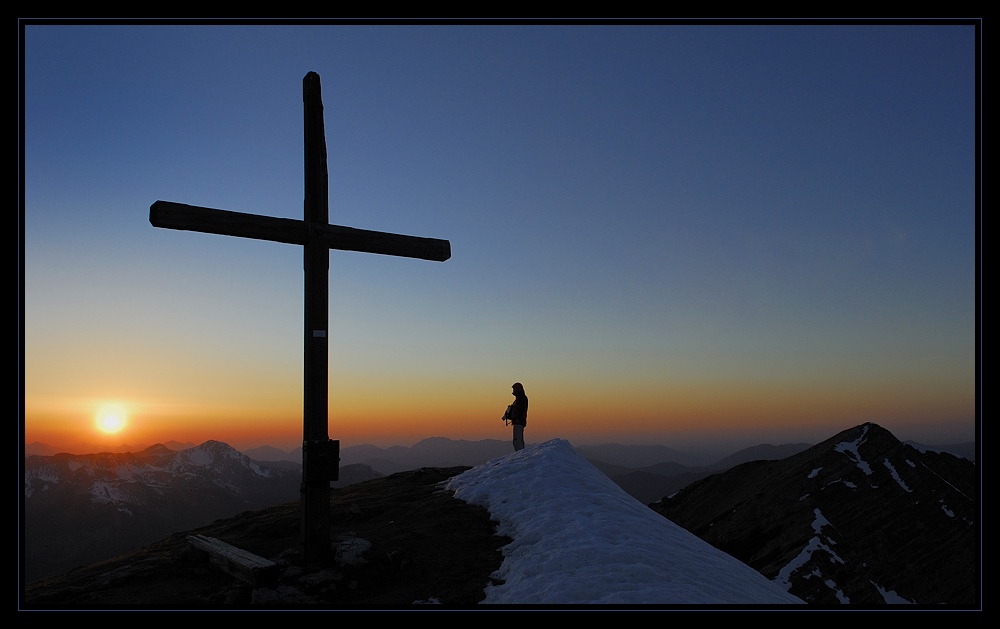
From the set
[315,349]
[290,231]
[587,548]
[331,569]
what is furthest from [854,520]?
[290,231]

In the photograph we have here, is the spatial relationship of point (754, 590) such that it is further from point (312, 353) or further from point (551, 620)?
point (312, 353)

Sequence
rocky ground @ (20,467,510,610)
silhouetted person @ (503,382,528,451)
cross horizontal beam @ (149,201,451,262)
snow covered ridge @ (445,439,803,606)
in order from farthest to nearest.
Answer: silhouetted person @ (503,382,528,451), cross horizontal beam @ (149,201,451,262), rocky ground @ (20,467,510,610), snow covered ridge @ (445,439,803,606)

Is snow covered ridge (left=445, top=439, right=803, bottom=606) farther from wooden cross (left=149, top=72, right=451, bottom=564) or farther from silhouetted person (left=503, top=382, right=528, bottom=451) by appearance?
wooden cross (left=149, top=72, right=451, bottom=564)

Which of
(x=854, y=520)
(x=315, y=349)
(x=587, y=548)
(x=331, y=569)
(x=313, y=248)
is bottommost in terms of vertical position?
(x=854, y=520)

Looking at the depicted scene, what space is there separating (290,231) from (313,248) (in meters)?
0.47

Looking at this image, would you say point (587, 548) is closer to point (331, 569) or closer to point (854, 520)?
point (331, 569)

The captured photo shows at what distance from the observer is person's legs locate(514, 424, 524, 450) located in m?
18.9

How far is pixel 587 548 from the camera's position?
10359 mm

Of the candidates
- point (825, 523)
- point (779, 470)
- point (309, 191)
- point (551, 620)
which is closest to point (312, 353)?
point (309, 191)

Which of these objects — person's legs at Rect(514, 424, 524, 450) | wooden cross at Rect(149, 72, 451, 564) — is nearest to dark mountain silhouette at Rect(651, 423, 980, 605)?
person's legs at Rect(514, 424, 524, 450)

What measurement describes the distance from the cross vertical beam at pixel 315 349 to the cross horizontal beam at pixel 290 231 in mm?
181

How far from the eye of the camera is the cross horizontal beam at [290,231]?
10234 mm

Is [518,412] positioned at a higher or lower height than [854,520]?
higher
